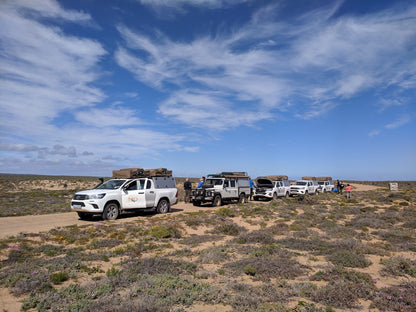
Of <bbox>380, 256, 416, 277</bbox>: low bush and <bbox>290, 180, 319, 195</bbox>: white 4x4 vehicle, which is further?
<bbox>290, 180, 319, 195</bbox>: white 4x4 vehicle

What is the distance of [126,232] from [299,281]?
720 centimetres

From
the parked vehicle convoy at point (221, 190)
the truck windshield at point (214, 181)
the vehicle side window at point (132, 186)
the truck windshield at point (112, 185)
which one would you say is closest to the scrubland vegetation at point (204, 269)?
the truck windshield at point (112, 185)

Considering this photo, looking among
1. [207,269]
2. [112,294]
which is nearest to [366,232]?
[207,269]

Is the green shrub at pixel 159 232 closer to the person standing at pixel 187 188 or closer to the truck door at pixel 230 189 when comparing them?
the truck door at pixel 230 189

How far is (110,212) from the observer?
14.1 metres

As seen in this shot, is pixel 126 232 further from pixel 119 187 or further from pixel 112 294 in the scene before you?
pixel 112 294

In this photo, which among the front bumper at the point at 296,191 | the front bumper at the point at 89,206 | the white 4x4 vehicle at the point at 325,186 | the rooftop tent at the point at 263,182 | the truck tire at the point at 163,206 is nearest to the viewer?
the front bumper at the point at 89,206

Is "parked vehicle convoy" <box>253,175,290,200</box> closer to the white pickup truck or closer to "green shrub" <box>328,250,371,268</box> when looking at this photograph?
the white pickup truck

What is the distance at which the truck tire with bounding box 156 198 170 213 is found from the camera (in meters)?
16.9

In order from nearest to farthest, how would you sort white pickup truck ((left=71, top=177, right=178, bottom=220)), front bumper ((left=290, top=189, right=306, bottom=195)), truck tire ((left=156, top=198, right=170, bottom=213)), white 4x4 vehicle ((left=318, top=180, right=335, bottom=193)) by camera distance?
white pickup truck ((left=71, top=177, right=178, bottom=220)) → truck tire ((left=156, top=198, right=170, bottom=213)) → front bumper ((left=290, top=189, right=306, bottom=195)) → white 4x4 vehicle ((left=318, top=180, right=335, bottom=193))

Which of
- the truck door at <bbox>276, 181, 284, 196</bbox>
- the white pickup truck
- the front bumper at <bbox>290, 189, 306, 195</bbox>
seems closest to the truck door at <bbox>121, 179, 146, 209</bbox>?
the white pickup truck

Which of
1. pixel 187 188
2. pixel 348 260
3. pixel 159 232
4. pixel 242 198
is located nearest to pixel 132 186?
pixel 159 232

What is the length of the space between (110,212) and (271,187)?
57.2ft

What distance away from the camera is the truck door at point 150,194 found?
15.7 m
